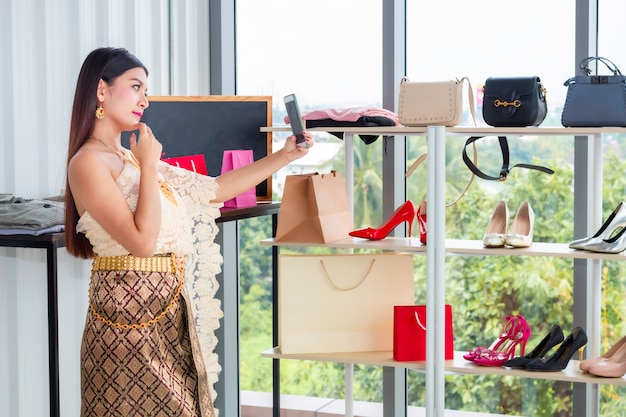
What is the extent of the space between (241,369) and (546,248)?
163cm

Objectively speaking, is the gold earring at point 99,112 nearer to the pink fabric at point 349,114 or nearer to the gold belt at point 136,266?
the gold belt at point 136,266

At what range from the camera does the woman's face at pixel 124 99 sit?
8.02 feet

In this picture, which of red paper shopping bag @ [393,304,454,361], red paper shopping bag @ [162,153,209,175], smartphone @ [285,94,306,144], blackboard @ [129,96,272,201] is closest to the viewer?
smartphone @ [285,94,306,144]

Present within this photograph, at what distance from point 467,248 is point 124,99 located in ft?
4.12

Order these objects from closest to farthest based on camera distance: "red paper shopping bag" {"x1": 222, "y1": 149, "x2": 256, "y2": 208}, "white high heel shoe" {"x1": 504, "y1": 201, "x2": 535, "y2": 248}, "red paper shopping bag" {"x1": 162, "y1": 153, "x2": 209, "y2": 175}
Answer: "white high heel shoe" {"x1": 504, "y1": 201, "x2": 535, "y2": 248} < "red paper shopping bag" {"x1": 162, "y1": 153, "x2": 209, "y2": 175} < "red paper shopping bag" {"x1": 222, "y1": 149, "x2": 256, "y2": 208}

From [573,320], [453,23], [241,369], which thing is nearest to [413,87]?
[453,23]

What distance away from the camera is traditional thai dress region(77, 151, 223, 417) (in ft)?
7.88

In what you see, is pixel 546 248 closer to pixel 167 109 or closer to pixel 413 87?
pixel 413 87

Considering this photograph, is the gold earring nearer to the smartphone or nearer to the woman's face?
the woman's face

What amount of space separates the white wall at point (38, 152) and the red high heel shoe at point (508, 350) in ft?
4.89

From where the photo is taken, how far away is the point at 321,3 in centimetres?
372

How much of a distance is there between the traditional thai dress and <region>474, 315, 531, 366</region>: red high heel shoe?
1019mm

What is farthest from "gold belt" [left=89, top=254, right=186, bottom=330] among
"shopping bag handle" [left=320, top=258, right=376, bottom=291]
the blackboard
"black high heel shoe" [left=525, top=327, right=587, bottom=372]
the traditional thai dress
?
"black high heel shoe" [left=525, top=327, right=587, bottom=372]

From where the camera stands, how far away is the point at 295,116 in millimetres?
2789
